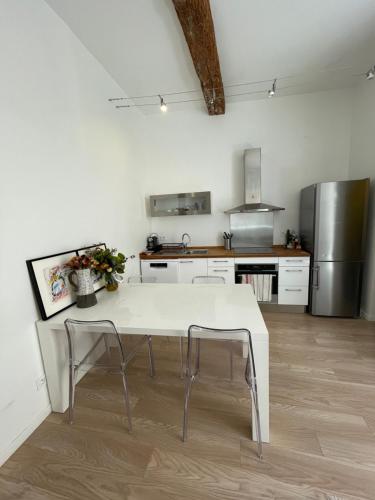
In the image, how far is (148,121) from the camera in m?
3.60

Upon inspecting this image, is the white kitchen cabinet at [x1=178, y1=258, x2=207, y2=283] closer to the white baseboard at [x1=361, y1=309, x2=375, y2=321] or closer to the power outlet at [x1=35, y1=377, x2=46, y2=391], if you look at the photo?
the power outlet at [x1=35, y1=377, x2=46, y2=391]

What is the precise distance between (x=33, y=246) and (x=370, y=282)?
11.7ft

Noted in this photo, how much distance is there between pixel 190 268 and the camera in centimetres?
323

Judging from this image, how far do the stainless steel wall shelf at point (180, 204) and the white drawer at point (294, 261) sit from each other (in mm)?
1293

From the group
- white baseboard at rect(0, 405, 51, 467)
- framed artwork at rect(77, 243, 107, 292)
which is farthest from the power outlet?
→ framed artwork at rect(77, 243, 107, 292)

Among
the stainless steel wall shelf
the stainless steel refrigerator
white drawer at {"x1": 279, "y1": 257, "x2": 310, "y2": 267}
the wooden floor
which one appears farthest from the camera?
the stainless steel wall shelf

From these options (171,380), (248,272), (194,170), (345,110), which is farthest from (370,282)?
(194,170)

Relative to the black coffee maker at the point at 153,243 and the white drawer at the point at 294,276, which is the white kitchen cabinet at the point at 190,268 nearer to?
the black coffee maker at the point at 153,243

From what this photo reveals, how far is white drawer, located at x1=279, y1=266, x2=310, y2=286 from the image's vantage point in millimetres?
2947

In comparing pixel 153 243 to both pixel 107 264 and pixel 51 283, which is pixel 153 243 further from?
pixel 51 283

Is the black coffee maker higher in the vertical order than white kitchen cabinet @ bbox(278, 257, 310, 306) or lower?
higher

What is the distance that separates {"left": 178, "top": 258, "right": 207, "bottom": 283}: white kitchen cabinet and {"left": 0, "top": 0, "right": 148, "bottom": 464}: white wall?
129 centimetres

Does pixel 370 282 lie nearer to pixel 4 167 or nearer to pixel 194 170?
pixel 194 170

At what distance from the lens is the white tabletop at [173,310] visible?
1383 mm
